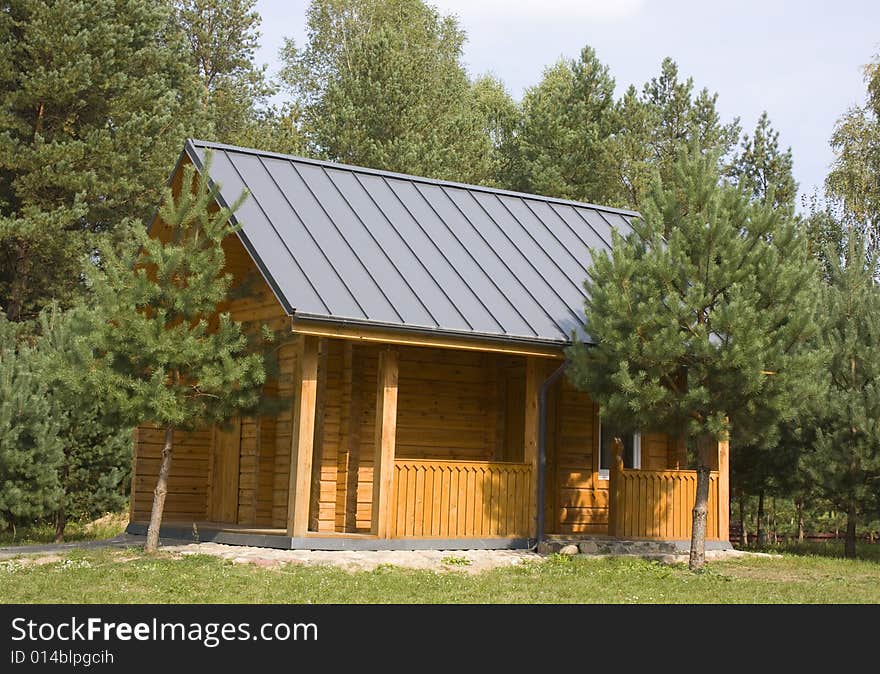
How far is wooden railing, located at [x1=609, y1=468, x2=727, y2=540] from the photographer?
61.7ft

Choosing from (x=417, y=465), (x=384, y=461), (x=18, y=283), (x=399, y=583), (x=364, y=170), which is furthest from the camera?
(x=18, y=283)

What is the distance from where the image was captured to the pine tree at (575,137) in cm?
3697

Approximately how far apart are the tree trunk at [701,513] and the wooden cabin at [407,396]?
2.72 feet

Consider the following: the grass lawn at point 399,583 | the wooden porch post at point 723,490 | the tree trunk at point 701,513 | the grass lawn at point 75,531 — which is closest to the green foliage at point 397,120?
the grass lawn at point 75,531

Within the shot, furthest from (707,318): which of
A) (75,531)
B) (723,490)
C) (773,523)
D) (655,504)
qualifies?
(773,523)

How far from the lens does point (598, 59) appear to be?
125ft

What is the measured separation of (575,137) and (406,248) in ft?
64.8

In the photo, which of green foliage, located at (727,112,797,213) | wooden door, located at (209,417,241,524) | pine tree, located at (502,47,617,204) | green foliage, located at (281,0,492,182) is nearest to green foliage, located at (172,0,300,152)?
green foliage, located at (281,0,492,182)

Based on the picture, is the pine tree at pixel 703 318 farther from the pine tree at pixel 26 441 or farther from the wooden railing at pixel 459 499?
Answer: the pine tree at pixel 26 441

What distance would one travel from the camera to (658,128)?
38031 millimetres

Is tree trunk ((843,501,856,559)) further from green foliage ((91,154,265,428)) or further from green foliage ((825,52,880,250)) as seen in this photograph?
green foliage ((825,52,880,250))

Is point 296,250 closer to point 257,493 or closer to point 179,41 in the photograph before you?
point 257,493

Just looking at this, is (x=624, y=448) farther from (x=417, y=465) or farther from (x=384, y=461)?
(x=384, y=461)

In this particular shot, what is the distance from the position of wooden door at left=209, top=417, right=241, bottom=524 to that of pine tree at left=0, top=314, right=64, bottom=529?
109 inches
